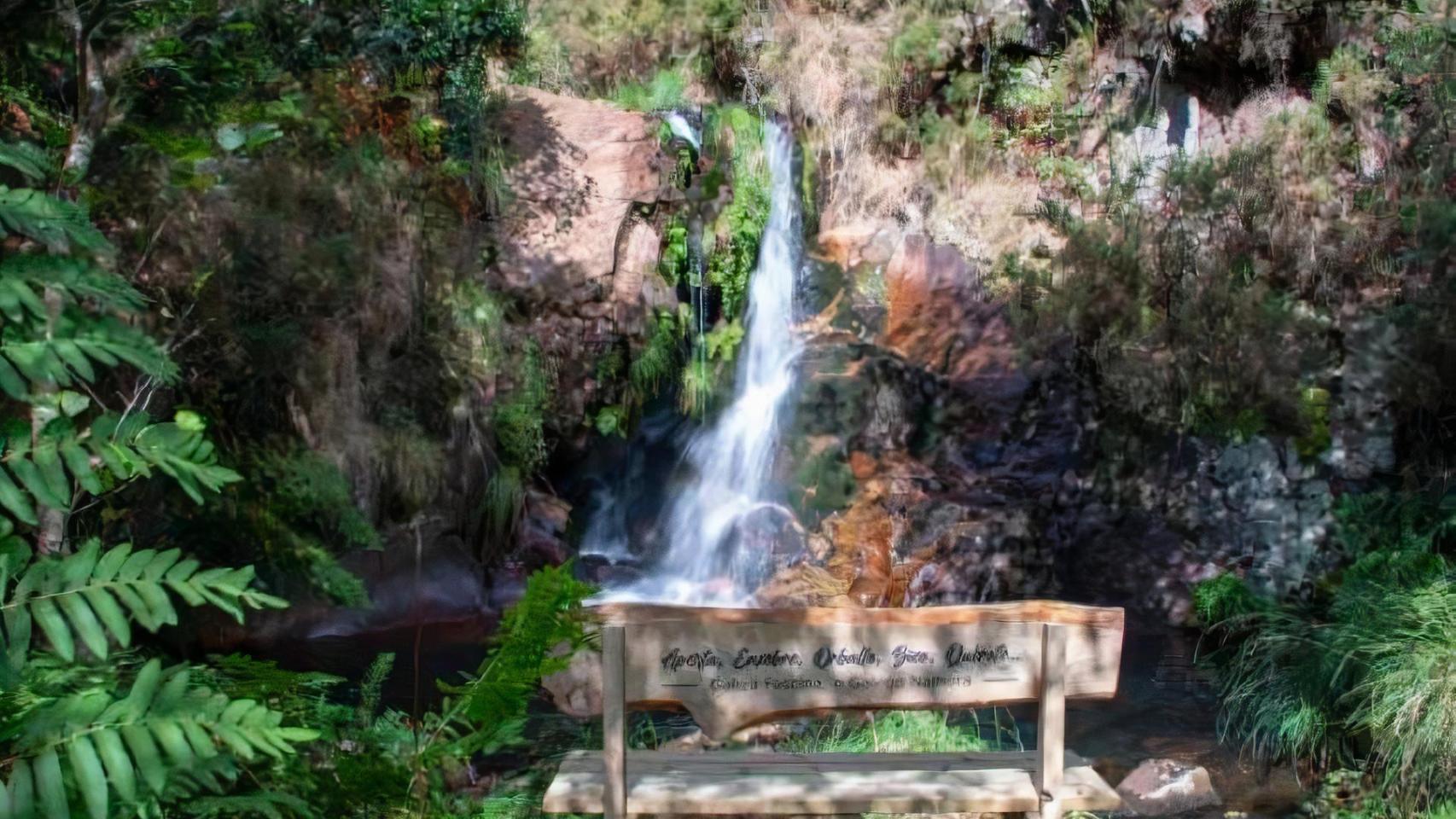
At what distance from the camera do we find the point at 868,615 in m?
3.67

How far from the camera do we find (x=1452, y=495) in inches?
314

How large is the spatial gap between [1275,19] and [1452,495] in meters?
6.09

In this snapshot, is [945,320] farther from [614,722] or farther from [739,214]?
[614,722]

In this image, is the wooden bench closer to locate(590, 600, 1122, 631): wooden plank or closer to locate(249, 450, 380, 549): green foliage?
locate(590, 600, 1122, 631): wooden plank

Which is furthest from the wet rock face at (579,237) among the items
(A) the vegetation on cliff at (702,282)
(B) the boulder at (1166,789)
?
(B) the boulder at (1166,789)

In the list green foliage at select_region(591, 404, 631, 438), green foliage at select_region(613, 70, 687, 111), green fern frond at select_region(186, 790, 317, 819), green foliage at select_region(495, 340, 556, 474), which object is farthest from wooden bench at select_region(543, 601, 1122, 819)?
green foliage at select_region(613, 70, 687, 111)

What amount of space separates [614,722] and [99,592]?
6.98ft

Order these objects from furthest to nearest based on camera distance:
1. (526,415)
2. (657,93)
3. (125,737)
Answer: (657,93), (526,415), (125,737)

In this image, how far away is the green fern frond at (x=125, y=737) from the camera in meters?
1.46

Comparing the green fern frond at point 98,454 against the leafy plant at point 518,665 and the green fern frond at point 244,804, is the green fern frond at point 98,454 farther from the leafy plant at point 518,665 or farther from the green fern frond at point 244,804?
the leafy plant at point 518,665

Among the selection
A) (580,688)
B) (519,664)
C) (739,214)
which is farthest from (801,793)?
(739,214)

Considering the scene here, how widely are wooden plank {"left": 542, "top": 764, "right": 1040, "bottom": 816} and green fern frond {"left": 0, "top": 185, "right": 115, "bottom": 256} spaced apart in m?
2.44

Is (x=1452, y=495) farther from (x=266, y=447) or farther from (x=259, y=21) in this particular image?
(x=259, y=21)

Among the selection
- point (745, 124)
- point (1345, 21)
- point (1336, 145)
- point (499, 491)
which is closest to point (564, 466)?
point (499, 491)
